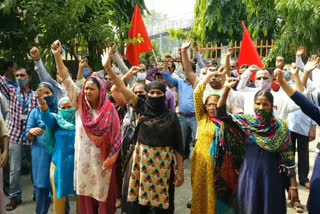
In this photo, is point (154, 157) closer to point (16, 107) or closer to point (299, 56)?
point (16, 107)

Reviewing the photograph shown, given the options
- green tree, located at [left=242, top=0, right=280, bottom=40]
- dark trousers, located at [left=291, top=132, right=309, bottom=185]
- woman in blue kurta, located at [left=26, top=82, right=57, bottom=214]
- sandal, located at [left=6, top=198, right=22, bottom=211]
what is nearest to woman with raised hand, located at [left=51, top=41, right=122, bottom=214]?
woman in blue kurta, located at [left=26, top=82, right=57, bottom=214]

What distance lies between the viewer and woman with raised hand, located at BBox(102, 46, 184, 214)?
3814 mm

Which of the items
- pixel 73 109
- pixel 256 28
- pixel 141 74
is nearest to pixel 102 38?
pixel 141 74

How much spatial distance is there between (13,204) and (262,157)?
3416 mm

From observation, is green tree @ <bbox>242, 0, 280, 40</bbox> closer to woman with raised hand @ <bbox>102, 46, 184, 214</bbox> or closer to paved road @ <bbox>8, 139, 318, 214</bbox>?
paved road @ <bbox>8, 139, 318, 214</bbox>

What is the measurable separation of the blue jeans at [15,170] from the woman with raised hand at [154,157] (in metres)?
2.04

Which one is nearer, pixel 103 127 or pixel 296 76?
pixel 296 76

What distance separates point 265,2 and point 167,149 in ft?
40.2

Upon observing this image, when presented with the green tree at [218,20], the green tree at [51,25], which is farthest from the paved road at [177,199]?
the green tree at [218,20]

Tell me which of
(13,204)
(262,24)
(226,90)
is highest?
(262,24)

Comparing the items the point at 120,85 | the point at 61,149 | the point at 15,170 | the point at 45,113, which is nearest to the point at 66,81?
the point at 45,113

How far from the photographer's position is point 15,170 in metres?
5.22

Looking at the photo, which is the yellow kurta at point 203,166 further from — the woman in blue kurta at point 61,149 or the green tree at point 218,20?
the green tree at point 218,20

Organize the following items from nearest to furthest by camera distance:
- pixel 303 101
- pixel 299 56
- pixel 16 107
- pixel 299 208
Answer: pixel 303 101
pixel 299 208
pixel 16 107
pixel 299 56
